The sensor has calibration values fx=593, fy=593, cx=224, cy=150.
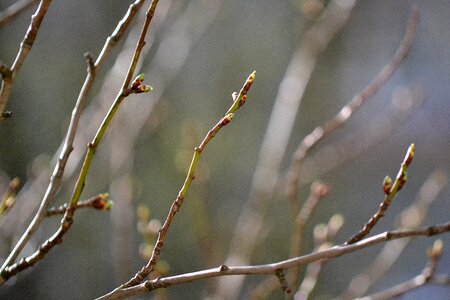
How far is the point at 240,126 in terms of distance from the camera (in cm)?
291

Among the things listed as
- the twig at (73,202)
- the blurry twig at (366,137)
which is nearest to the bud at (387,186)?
the twig at (73,202)

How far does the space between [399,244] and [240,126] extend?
3.59ft

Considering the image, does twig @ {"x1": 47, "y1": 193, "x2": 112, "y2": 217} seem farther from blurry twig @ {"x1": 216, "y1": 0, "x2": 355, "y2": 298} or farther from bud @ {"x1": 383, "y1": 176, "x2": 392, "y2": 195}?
blurry twig @ {"x1": 216, "y1": 0, "x2": 355, "y2": 298}

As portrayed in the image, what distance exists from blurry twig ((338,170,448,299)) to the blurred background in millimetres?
51

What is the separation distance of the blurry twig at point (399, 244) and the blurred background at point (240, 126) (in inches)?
2.0

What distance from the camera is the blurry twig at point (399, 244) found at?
170 cm

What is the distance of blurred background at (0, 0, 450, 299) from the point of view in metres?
2.75

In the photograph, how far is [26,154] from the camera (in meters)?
3.02

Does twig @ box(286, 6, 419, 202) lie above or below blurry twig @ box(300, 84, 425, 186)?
below

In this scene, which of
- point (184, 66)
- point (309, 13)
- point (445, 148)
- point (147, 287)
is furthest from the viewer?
point (184, 66)

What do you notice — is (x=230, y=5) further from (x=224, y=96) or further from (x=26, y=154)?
(x=26, y=154)

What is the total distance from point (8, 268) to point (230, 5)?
7.66 feet

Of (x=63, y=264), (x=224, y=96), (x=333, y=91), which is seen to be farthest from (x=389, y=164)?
(x=63, y=264)

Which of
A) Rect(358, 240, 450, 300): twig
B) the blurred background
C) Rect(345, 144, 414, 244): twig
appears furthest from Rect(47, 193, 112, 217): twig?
the blurred background
